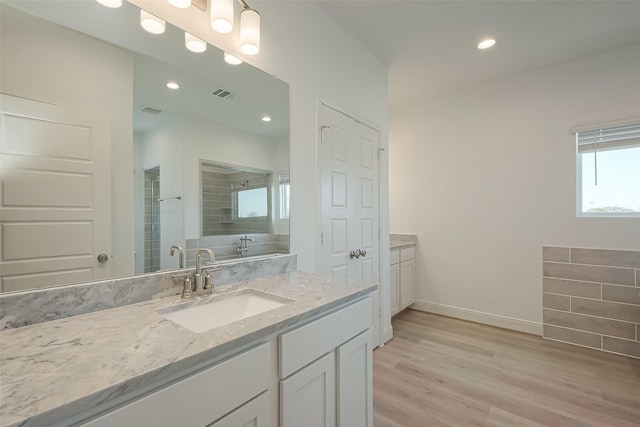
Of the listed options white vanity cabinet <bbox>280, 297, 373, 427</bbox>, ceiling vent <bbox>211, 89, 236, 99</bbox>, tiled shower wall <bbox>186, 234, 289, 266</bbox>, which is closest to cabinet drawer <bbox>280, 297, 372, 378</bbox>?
white vanity cabinet <bbox>280, 297, 373, 427</bbox>

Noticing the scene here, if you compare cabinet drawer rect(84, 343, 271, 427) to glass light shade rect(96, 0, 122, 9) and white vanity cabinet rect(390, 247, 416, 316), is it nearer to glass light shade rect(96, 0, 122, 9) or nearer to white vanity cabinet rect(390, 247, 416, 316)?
glass light shade rect(96, 0, 122, 9)

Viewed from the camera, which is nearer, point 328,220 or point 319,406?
point 319,406

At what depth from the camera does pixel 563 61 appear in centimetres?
267

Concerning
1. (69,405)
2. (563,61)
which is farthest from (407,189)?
(69,405)

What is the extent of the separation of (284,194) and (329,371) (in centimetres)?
102

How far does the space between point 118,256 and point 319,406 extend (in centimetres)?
95

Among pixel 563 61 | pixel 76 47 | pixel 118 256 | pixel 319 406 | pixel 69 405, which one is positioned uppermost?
pixel 563 61

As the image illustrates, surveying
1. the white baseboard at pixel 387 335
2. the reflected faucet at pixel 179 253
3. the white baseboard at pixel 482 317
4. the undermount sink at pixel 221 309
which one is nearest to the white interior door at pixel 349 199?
the white baseboard at pixel 387 335

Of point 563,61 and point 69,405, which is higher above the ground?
point 563,61

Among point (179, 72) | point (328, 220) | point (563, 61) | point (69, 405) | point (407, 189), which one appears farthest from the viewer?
point (407, 189)

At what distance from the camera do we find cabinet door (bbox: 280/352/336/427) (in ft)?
3.04

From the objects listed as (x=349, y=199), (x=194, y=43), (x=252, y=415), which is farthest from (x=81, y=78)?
(x=349, y=199)

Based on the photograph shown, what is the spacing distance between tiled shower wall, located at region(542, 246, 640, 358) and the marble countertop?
2780mm

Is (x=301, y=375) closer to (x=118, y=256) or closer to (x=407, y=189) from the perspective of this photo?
(x=118, y=256)
